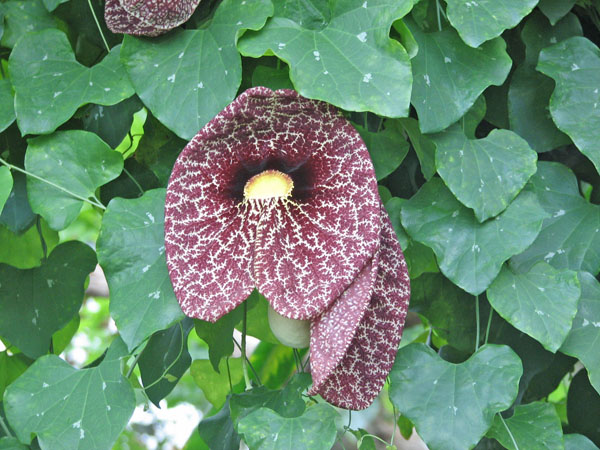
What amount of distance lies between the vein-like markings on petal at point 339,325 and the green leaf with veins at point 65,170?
0.34 m

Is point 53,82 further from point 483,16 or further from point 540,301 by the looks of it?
point 540,301

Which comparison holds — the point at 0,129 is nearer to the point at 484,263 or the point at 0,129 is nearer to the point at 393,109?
the point at 393,109

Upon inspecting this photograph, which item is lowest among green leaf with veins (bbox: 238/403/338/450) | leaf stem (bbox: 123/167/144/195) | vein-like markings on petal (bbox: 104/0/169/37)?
green leaf with veins (bbox: 238/403/338/450)

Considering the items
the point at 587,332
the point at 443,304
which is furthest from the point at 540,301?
the point at 443,304

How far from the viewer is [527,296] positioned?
34.1 inches

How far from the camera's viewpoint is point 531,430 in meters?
0.92

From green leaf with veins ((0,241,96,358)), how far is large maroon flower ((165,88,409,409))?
0.34m

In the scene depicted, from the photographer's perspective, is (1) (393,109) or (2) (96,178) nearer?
(1) (393,109)

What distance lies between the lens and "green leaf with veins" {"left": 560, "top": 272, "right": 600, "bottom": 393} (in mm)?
886

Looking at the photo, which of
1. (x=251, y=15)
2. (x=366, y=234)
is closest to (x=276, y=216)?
(x=366, y=234)

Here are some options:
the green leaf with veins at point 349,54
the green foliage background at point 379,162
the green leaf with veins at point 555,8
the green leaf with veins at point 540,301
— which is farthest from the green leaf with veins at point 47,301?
the green leaf with veins at point 555,8

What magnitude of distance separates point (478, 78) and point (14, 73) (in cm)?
56

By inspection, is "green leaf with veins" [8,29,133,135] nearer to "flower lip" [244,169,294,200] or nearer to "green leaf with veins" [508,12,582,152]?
"flower lip" [244,169,294,200]

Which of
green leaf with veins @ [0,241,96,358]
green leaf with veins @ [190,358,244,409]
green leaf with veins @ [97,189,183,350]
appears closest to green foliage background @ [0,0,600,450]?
green leaf with veins @ [97,189,183,350]
